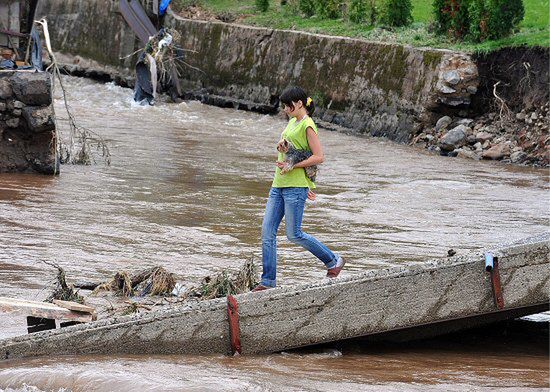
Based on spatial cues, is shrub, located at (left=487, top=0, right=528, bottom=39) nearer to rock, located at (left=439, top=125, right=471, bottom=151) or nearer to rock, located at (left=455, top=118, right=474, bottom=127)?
rock, located at (left=455, top=118, right=474, bottom=127)

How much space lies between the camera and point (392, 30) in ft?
82.1

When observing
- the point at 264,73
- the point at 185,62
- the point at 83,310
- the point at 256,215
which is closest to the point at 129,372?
the point at 83,310

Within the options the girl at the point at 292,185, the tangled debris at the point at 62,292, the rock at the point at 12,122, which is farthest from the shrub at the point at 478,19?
the tangled debris at the point at 62,292

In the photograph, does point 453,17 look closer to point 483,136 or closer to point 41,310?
point 483,136

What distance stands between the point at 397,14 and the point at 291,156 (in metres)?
17.4

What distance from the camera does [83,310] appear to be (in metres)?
7.70

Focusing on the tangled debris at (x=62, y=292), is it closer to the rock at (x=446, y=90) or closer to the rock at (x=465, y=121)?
the rock at (x=465, y=121)

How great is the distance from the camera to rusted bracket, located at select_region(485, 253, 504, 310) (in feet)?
25.3

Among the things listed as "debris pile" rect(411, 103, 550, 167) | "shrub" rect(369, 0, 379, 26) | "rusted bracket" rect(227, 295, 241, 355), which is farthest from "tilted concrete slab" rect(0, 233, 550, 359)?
"shrub" rect(369, 0, 379, 26)

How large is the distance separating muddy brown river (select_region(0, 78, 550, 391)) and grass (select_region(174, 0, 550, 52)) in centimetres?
263

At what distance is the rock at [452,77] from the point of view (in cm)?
2142

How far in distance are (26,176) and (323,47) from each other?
1104cm

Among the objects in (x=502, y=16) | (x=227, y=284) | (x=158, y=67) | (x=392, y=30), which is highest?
(x=502, y=16)

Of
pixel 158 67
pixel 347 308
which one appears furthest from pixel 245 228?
pixel 158 67
